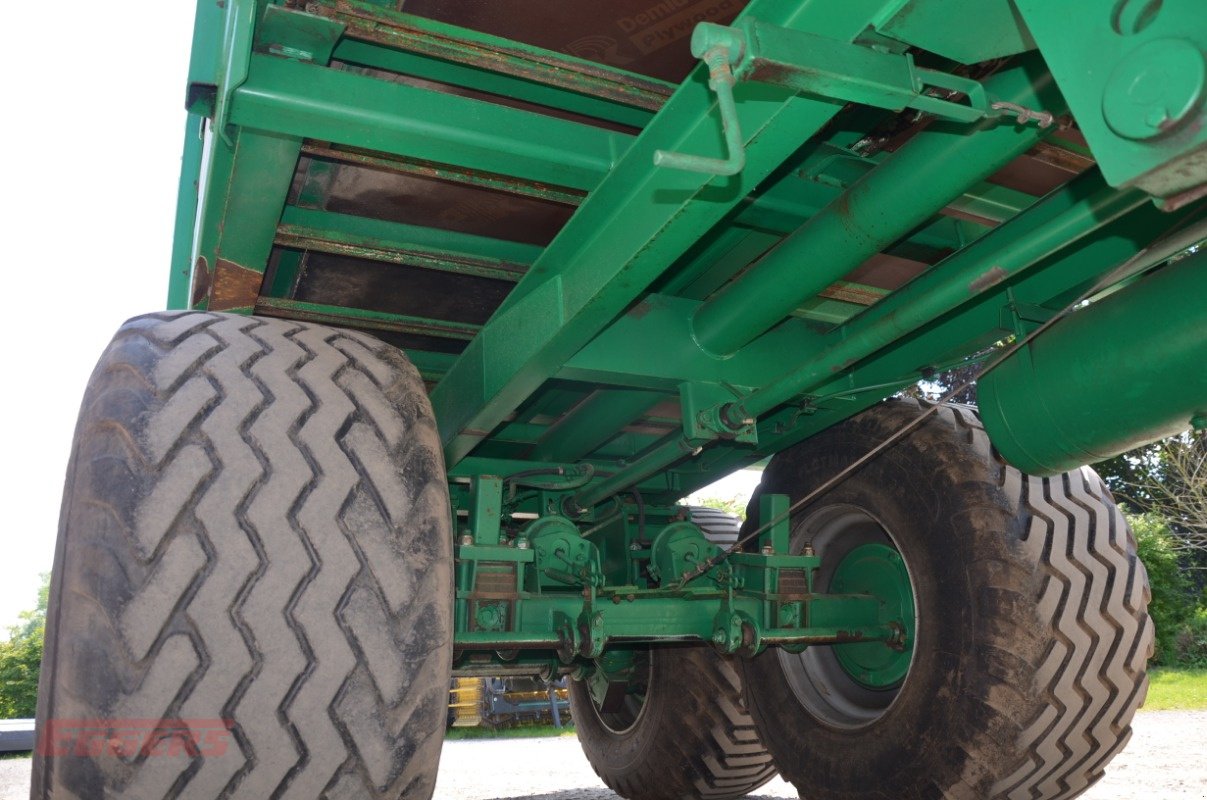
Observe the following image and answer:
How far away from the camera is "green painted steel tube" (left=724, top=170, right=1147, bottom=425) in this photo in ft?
5.90

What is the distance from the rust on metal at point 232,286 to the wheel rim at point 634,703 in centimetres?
261

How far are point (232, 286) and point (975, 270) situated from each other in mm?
2107

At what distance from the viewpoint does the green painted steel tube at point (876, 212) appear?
1771mm

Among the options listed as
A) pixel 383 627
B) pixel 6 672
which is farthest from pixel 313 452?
pixel 6 672

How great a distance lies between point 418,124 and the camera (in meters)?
1.98

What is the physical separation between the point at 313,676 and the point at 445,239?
1.58 meters

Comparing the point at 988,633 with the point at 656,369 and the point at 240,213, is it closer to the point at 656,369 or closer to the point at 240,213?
the point at 656,369

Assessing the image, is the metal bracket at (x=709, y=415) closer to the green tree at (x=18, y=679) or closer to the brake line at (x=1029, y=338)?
the brake line at (x=1029, y=338)

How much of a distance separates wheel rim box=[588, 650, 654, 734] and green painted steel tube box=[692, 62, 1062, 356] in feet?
7.34

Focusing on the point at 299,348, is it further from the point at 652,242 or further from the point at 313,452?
the point at 652,242

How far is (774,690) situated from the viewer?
3.48m

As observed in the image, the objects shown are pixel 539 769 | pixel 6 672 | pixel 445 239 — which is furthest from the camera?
pixel 6 672

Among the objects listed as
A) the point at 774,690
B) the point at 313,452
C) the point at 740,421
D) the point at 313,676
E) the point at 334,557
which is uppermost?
the point at 740,421

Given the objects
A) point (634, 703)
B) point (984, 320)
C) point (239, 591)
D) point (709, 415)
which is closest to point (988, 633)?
point (984, 320)
